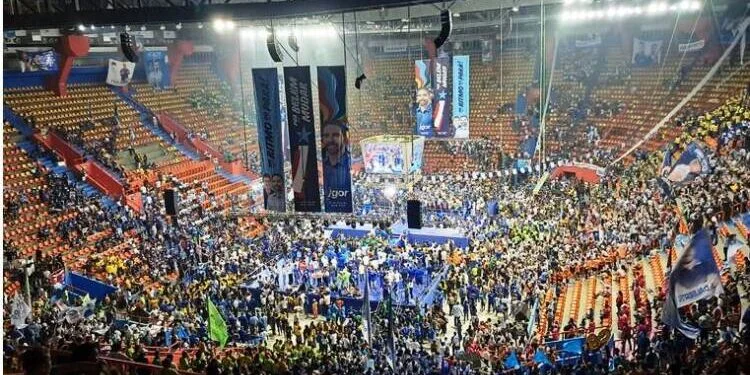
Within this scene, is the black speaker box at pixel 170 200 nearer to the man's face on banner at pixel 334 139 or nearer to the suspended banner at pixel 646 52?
the man's face on banner at pixel 334 139

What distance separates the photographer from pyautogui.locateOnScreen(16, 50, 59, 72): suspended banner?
75.9 ft

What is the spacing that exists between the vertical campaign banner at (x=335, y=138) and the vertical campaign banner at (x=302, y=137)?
286 millimetres

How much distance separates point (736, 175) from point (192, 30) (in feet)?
80.9

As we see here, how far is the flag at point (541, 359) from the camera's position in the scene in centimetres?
1048

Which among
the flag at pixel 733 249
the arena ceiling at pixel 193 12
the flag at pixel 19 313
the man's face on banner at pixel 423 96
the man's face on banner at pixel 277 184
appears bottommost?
the flag at pixel 19 313

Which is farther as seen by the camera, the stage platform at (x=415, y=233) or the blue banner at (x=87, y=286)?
the stage platform at (x=415, y=233)

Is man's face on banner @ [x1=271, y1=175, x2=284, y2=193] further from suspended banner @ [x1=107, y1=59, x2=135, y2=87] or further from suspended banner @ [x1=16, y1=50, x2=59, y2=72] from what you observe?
suspended banner @ [x1=107, y1=59, x2=135, y2=87]

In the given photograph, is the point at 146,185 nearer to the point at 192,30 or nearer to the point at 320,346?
the point at 192,30

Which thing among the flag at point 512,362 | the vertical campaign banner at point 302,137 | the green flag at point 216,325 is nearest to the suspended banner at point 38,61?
the vertical campaign banner at point 302,137

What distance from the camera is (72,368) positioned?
605 cm

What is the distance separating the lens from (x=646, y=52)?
28.6 metres

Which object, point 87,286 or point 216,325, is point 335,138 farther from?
point 87,286

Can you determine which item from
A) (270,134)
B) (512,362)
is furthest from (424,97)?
(512,362)

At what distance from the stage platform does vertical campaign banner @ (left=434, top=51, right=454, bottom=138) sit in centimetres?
546
